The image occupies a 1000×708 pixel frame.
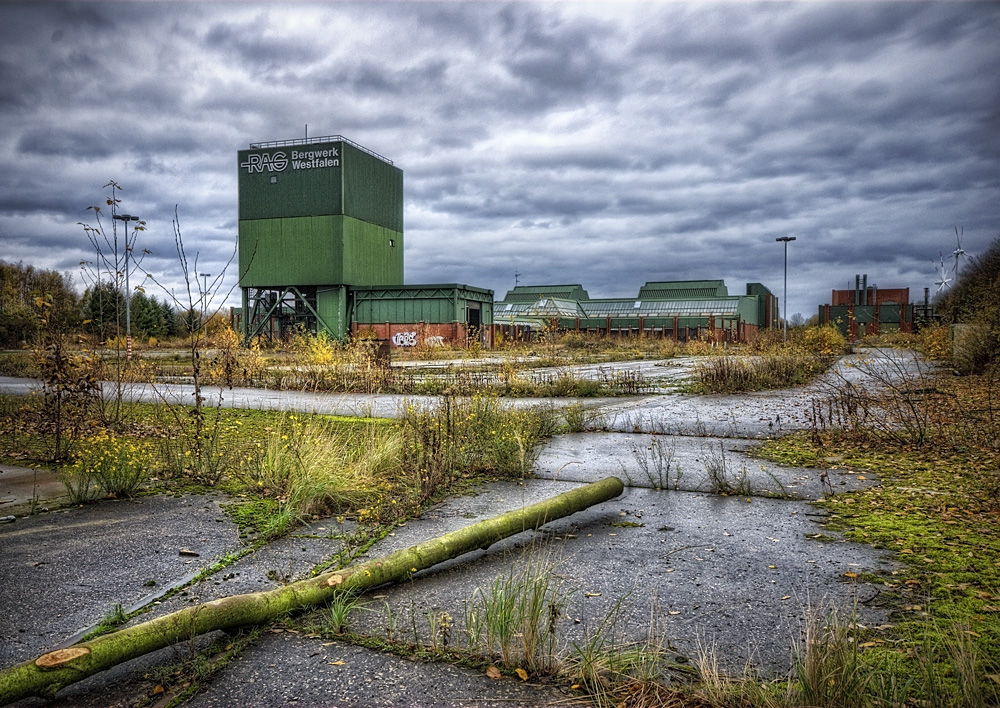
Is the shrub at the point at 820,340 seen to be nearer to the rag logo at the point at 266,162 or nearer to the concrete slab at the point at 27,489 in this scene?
the concrete slab at the point at 27,489

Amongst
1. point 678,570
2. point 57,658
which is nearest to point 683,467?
point 678,570

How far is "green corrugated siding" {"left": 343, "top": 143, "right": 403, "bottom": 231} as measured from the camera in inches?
1742

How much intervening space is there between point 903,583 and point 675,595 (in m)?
1.46

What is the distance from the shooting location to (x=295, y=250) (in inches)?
1766

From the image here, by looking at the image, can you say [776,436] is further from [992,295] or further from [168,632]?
[992,295]

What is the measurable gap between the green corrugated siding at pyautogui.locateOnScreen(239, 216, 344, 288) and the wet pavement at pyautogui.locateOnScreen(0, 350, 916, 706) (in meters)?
39.5

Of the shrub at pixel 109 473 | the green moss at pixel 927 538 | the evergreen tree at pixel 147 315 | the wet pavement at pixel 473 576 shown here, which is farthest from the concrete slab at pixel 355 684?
the evergreen tree at pixel 147 315

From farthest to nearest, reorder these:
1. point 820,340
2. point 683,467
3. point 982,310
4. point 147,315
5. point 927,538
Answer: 1. point 147,315
2. point 820,340
3. point 982,310
4. point 683,467
5. point 927,538

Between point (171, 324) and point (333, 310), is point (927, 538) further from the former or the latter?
point (171, 324)

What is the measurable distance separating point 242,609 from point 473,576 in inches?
58.5

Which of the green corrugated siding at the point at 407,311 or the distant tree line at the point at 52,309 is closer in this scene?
the distant tree line at the point at 52,309

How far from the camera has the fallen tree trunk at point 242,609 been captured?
2758 millimetres

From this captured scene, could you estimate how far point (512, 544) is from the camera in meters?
4.99

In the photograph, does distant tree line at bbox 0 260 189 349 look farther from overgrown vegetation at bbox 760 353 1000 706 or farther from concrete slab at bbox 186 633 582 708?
overgrown vegetation at bbox 760 353 1000 706
